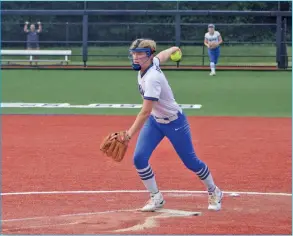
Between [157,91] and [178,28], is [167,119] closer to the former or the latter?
[157,91]

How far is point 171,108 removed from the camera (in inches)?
346

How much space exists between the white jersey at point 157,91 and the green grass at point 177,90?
10209 millimetres

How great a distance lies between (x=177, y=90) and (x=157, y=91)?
1550 centimetres

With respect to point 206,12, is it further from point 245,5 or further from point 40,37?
point 40,37

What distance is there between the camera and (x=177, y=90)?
23984 mm

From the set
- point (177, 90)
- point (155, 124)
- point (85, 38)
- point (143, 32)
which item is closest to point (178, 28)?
point (143, 32)

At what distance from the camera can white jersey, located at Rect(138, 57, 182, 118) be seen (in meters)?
8.51

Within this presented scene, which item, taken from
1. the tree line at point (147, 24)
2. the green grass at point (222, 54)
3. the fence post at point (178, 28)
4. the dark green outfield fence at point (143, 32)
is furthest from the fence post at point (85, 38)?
the fence post at point (178, 28)

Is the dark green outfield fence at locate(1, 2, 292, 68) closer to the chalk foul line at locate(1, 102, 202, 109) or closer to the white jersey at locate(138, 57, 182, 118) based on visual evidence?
the chalk foul line at locate(1, 102, 202, 109)

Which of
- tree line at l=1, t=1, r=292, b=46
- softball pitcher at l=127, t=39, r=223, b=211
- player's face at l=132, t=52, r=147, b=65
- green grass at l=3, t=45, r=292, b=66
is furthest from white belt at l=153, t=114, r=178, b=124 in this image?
green grass at l=3, t=45, r=292, b=66

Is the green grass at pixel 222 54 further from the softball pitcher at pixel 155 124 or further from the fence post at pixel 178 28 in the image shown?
the softball pitcher at pixel 155 124

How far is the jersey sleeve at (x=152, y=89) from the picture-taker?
27.8 feet

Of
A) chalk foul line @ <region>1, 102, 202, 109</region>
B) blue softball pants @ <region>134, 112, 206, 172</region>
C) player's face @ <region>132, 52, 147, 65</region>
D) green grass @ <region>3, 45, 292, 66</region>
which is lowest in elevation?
chalk foul line @ <region>1, 102, 202, 109</region>

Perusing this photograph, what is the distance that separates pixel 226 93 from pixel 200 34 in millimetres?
11595
